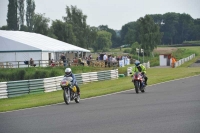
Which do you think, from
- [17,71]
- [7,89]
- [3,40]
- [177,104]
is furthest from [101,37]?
[177,104]

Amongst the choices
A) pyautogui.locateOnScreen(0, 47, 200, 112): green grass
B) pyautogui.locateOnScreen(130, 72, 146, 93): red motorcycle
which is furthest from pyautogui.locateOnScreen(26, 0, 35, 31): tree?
pyautogui.locateOnScreen(130, 72, 146, 93): red motorcycle

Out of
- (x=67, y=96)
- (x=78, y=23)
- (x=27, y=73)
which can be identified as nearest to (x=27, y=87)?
(x=67, y=96)

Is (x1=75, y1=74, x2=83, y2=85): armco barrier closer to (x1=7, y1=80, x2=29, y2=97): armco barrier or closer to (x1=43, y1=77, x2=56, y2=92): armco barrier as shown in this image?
(x1=43, y1=77, x2=56, y2=92): armco barrier

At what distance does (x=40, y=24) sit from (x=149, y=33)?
2059cm

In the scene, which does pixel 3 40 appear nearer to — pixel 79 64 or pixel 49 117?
pixel 79 64

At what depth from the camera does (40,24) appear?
94.9 metres

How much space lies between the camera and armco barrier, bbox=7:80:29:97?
1126 inches

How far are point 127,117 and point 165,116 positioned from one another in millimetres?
1043

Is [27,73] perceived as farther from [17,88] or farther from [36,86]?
[17,88]

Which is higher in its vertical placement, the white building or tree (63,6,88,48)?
tree (63,6,88,48)

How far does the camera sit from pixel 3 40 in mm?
52938

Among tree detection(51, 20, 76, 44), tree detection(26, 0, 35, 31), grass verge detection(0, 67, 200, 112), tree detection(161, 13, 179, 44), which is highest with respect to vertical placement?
tree detection(51, 20, 76, 44)

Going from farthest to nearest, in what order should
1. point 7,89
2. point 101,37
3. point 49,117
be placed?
point 101,37
point 7,89
point 49,117

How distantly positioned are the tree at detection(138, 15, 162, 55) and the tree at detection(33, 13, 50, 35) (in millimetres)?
17718
